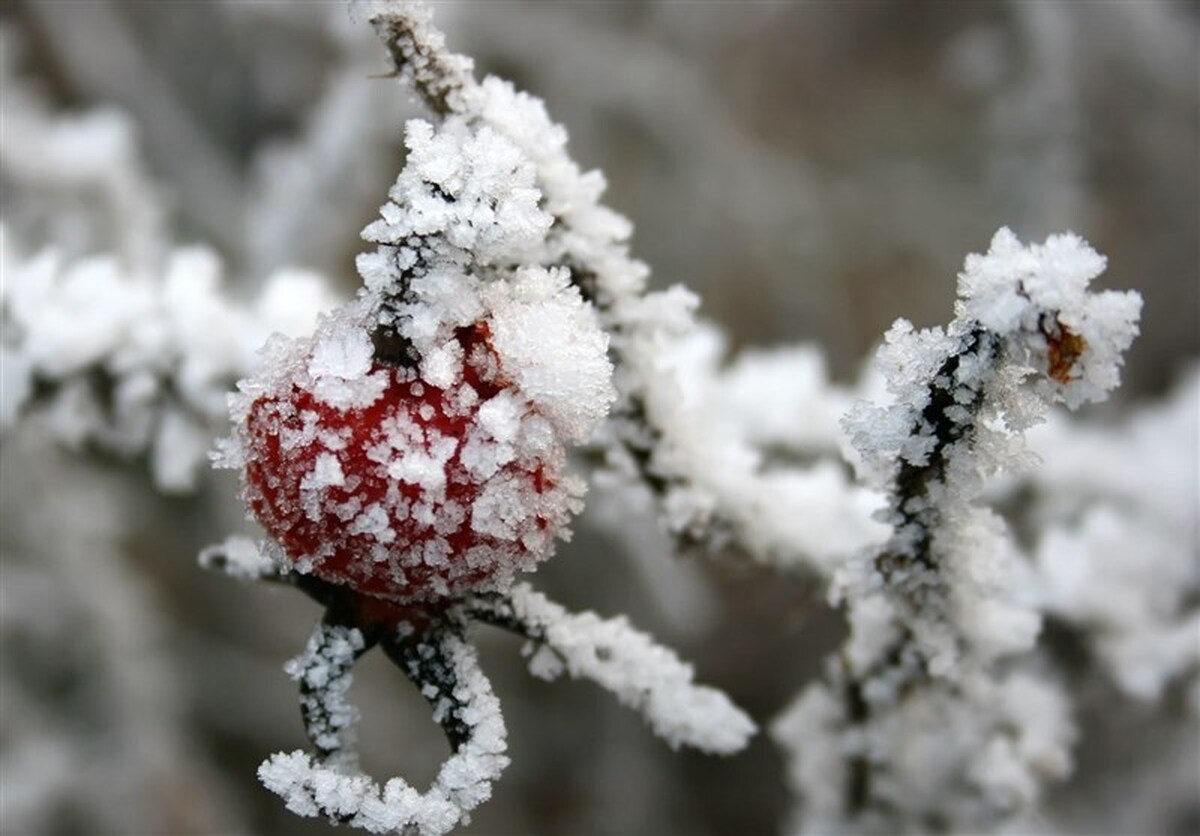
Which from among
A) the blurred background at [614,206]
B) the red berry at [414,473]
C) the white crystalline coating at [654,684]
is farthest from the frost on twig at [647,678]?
the blurred background at [614,206]

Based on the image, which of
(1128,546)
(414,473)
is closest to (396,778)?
(414,473)

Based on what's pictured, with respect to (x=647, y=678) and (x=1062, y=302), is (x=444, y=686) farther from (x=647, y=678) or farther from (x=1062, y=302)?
(x=1062, y=302)

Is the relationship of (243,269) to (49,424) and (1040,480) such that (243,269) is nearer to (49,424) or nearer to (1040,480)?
(49,424)

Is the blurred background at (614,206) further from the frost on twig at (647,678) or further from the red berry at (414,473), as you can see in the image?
the red berry at (414,473)

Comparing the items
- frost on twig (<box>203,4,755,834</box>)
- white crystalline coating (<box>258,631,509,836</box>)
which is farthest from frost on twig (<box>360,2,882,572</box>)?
white crystalline coating (<box>258,631,509,836</box>)

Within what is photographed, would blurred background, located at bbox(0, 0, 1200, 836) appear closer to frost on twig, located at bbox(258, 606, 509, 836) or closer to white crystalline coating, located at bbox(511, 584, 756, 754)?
white crystalline coating, located at bbox(511, 584, 756, 754)
